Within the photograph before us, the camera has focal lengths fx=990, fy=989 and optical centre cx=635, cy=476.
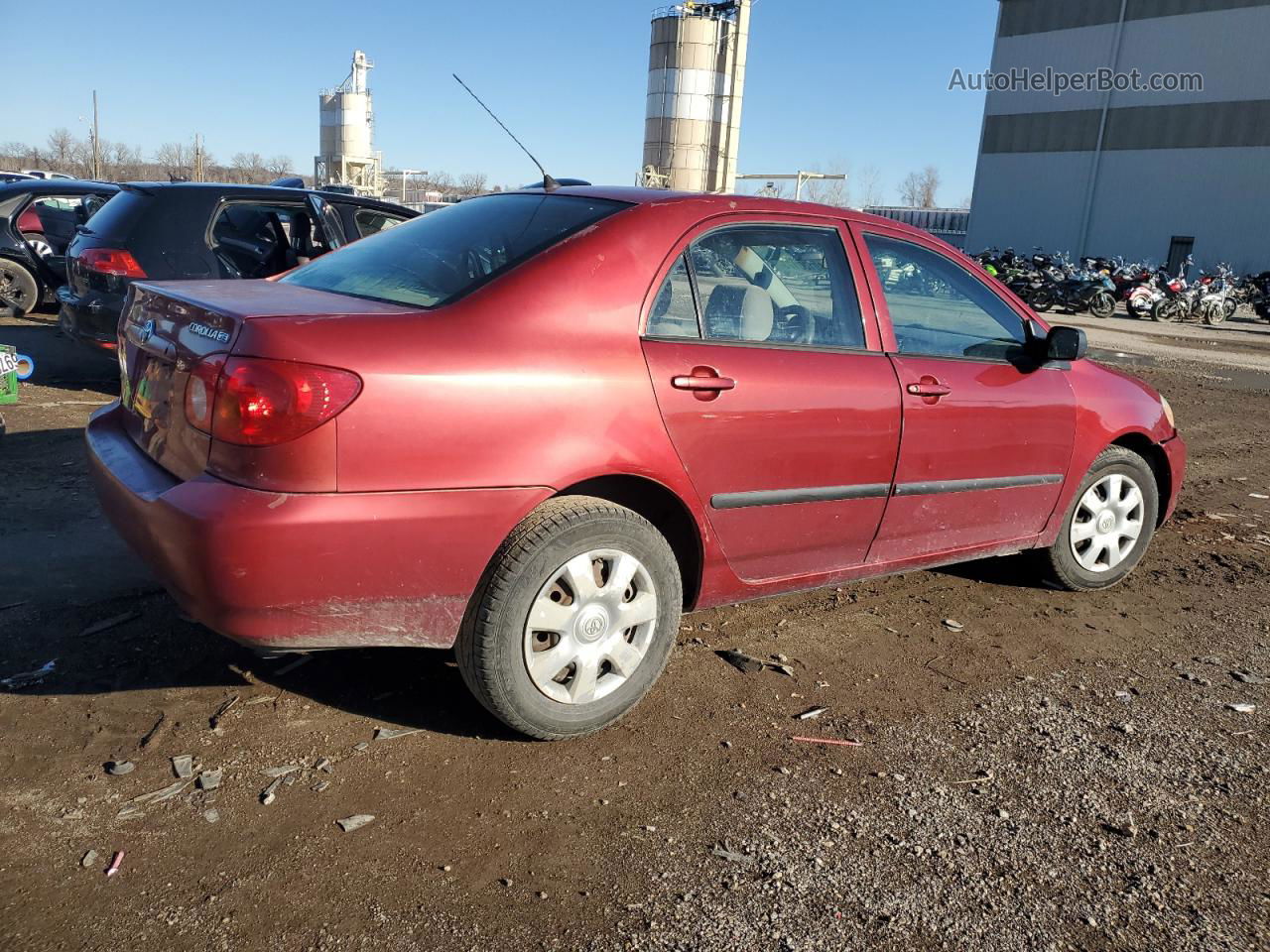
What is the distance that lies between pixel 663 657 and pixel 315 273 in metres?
1.86

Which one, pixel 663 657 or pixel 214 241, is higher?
pixel 214 241

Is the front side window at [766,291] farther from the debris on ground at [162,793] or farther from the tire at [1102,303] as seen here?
the tire at [1102,303]

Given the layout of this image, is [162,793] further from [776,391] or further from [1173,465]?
[1173,465]

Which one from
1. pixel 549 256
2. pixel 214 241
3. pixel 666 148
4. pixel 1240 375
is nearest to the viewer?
pixel 549 256

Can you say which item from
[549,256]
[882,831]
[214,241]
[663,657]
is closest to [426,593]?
[663,657]

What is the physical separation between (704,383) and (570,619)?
0.85m

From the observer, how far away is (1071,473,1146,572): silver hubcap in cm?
459

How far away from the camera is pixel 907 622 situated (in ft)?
13.9

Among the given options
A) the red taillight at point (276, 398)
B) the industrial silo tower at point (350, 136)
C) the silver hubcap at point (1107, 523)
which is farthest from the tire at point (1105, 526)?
the industrial silo tower at point (350, 136)

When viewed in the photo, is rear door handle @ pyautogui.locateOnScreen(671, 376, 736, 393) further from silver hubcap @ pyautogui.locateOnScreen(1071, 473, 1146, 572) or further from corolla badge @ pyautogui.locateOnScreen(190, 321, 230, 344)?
silver hubcap @ pyautogui.locateOnScreen(1071, 473, 1146, 572)

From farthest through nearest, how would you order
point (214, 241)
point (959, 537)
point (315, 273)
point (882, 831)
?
1. point (214, 241)
2. point (959, 537)
3. point (315, 273)
4. point (882, 831)

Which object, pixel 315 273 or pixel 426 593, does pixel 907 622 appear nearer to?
pixel 426 593

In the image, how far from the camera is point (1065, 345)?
412 centimetres

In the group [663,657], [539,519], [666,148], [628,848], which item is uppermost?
[666,148]
